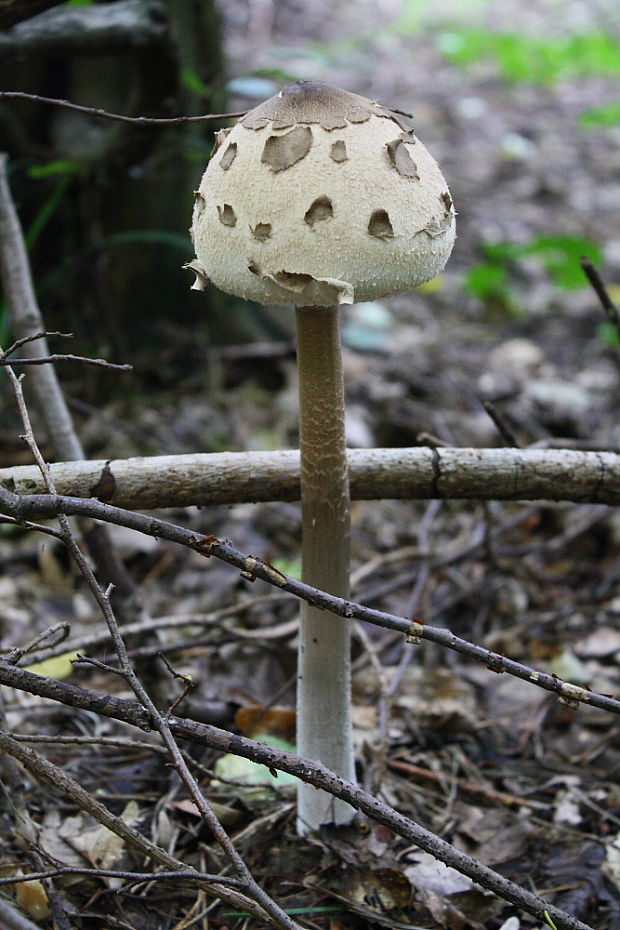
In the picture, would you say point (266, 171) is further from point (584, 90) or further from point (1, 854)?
point (584, 90)

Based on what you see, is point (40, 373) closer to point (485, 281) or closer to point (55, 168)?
point (55, 168)

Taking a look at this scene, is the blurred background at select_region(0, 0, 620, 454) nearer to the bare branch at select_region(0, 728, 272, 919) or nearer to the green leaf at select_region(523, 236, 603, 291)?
the green leaf at select_region(523, 236, 603, 291)

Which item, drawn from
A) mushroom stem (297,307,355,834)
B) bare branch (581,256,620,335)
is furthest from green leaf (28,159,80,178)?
bare branch (581,256,620,335)

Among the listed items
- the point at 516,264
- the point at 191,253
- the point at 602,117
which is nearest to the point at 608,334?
the point at 516,264

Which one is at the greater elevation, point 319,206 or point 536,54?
point 536,54

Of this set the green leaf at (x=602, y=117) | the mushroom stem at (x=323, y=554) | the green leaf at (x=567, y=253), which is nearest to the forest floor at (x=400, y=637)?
the green leaf at (x=567, y=253)

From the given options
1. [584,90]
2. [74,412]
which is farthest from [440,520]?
[584,90]

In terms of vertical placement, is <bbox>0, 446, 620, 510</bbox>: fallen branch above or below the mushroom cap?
below
